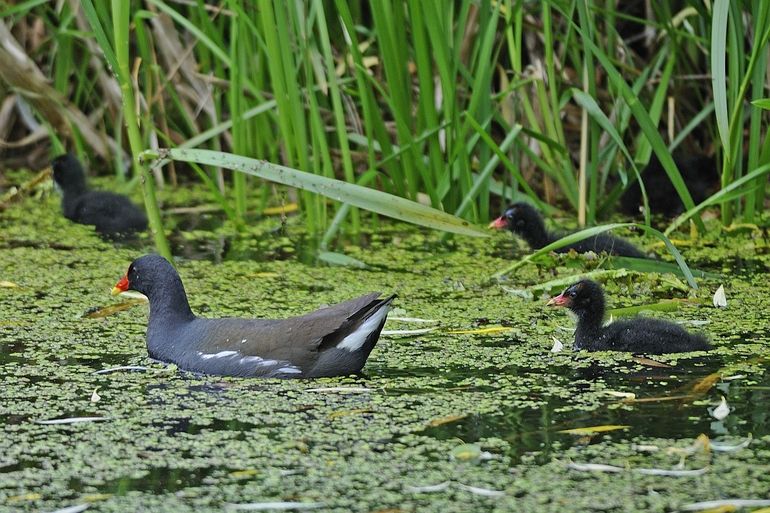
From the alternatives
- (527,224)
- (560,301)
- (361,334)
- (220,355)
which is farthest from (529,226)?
(220,355)

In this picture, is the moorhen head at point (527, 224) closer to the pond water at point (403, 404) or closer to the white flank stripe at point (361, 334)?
the pond water at point (403, 404)

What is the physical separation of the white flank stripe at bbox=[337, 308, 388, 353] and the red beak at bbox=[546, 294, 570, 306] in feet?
2.70

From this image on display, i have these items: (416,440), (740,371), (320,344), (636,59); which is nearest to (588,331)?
(740,371)

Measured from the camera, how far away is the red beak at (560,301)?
485 centimetres

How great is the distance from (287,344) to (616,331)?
3.72ft

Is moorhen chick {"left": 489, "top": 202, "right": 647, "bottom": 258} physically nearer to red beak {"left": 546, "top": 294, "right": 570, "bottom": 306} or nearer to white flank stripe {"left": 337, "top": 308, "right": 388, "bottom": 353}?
red beak {"left": 546, "top": 294, "right": 570, "bottom": 306}

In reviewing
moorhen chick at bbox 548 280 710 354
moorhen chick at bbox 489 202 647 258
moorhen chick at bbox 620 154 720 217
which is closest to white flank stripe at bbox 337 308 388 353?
moorhen chick at bbox 548 280 710 354

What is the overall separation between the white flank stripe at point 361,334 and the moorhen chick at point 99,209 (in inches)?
121

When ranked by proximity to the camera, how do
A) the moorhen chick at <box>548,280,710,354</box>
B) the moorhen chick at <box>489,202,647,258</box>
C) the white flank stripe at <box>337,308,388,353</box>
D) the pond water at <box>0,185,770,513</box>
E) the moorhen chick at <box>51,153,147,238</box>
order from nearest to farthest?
1. the pond water at <box>0,185,770,513</box>
2. the white flank stripe at <box>337,308,388,353</box>
3. the moorhen chick at <box>548,280,710,354</box>
4. the moorhen chick at <box>489,202,647,258</box>
5. the moorhen chick at <box>51,153,147,238</box>

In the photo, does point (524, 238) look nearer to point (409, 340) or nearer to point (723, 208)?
point (723, 208)

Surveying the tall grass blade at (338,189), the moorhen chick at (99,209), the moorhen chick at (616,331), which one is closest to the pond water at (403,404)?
the moorhen chick at (616,331)

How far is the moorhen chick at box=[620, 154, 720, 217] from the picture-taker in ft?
23.5

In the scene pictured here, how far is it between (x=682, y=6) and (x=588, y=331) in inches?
131

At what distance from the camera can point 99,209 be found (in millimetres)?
7195
